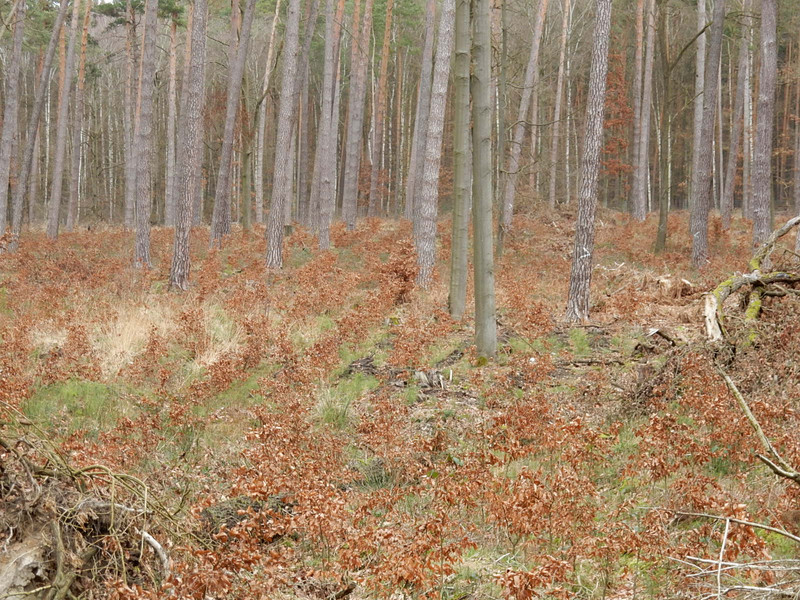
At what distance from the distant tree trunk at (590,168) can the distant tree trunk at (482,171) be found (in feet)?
8.68

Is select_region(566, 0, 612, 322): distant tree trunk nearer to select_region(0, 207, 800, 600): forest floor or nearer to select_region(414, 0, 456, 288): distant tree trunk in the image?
select_region(0, 207, 800, 600): forest floor

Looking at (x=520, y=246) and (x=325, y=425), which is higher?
(x=520, y=246)

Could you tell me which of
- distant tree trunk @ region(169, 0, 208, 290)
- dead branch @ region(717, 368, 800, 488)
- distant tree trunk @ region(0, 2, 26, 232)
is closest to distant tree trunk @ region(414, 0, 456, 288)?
distant tree trunk @ region(169, 0, 208, 290)

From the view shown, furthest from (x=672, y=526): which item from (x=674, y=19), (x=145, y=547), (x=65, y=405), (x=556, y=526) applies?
(x=674, y=19)

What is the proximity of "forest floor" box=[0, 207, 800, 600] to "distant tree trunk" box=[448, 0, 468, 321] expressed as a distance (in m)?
0.57

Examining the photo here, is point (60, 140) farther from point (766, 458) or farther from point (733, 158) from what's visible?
point (766, 458)

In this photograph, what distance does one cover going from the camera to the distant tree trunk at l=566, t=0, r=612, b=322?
11.1 metres

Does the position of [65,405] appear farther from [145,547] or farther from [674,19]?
[674,19]

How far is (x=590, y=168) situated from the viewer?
11227 millimetres

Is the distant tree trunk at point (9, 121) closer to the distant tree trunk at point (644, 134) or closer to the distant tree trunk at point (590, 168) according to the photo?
the distant tree trunk at point (590, 168)

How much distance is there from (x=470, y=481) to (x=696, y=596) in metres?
2.03

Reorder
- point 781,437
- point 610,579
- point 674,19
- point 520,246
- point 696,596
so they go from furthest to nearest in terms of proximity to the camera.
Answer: point 674,19 < point 520,246 < point 781,437 < point 610,579 < point 696,596

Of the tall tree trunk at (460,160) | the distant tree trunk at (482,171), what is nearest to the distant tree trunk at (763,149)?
the tall tree trunk at (460,160)

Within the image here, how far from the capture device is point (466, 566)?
431cm
